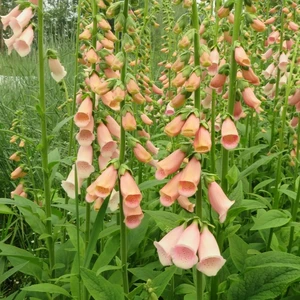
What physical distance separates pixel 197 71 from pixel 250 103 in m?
0.45

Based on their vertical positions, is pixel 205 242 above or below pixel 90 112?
below

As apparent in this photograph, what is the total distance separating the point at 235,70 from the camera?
2.12 meters

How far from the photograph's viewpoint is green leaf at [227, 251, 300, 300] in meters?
1.98

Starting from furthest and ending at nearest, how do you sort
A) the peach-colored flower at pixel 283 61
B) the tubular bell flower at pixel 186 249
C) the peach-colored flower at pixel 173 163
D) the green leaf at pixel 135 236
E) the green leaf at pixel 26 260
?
the peach-colored flower at pixel 283 61 → the green leaf at pixel 135 236 → the green leaf at pixel 26 260 → the peach-colored flower at pixel 173 163 → the tubular bell flower at pixel 186 249

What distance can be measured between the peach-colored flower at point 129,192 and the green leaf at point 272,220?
0.66m

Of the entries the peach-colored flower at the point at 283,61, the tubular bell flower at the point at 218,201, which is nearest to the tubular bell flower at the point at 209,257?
the tubular bell flower at the point at 218,201

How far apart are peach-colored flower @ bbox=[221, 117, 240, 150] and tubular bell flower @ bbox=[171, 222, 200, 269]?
39 centimetres

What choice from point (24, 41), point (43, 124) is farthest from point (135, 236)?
point (24, 41)

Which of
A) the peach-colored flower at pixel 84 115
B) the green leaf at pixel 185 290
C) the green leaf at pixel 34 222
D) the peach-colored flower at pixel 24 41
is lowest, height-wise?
the green leaf at pixel 185 290

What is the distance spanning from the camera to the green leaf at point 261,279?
1979 millimetres

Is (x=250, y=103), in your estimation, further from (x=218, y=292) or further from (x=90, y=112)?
(x=218, y=292)

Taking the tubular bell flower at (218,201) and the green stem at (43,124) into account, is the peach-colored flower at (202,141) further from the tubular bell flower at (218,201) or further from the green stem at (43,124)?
the green stem at (43,124)

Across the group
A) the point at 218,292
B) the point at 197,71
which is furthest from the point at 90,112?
the point at 218,292

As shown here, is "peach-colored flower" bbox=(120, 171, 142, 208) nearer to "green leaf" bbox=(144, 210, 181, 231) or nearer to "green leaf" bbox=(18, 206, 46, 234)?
"green leaf" bbox=(144, 210, 181, 231)
